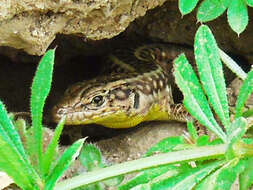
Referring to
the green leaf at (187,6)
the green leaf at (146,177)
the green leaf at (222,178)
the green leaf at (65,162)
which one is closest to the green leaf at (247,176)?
the green leaf at (222,178)

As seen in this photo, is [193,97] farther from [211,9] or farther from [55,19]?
[55,19]

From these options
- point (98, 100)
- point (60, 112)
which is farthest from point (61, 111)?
point (98, 100)

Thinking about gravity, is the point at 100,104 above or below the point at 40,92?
above

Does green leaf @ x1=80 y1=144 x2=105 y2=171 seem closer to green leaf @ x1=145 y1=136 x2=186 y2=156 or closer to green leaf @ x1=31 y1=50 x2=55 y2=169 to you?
green leaf @ x1=145 y1=136 x2=186 y2=156

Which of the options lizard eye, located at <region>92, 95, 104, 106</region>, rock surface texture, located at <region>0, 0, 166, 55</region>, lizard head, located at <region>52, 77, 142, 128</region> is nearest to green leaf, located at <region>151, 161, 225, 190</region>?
rock surface texture, located at <region>0, 0, 166, 55</region>

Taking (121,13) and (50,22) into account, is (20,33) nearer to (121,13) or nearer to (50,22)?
(50,22)

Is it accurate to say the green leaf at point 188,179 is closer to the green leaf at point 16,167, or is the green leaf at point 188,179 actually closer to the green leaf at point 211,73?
the green leaf at point 211,73
